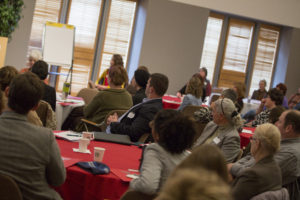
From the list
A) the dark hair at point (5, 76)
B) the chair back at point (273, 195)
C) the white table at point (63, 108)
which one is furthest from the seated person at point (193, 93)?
the chair back at point (273, 195)

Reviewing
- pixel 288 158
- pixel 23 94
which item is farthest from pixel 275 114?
pixel 23 94

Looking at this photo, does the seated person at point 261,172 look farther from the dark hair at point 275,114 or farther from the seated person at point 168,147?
the dark hair at point 275,114

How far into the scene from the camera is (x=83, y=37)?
11242 millimetres

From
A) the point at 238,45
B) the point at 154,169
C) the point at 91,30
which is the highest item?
the point at 238,45

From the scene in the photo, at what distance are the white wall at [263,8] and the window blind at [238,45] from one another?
79 centimetres

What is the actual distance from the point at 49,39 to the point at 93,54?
8.45ft

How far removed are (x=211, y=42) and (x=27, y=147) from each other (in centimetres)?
1106

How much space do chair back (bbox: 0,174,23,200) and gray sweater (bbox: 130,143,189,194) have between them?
0.63 m

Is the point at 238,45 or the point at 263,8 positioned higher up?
the point at 263,8

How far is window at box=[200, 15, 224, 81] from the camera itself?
12.8 meters

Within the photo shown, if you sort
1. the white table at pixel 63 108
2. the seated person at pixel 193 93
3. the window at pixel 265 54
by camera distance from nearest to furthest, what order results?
the white table at pixel 63 108
the seated person at pixel 193 93
the window at pixel 265 54

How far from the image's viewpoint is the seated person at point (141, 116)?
14.0 ft

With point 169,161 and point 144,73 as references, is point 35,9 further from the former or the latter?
point 169,161

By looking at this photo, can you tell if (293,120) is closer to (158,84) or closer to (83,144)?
(158,84)
